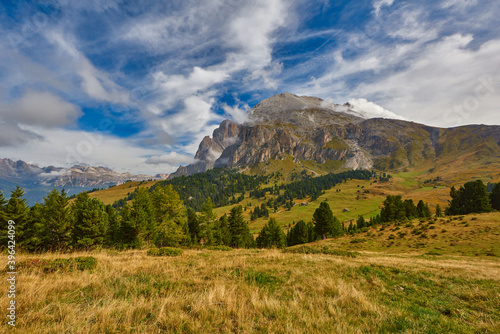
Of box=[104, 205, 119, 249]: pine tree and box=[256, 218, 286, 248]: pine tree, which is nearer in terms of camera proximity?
box=[104, 205, 119, 249]: pine tree

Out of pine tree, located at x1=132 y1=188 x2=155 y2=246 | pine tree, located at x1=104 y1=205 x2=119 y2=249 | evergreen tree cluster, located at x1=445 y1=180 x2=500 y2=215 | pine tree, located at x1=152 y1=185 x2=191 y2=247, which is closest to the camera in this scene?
pine tree, located at x1=152 y1=185 x2=191 y2=247

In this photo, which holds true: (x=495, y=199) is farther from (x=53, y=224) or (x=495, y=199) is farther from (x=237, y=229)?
(x=53, y=224)

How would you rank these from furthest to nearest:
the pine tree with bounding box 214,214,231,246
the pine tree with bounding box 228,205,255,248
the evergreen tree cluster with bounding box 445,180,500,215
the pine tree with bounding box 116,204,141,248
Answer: the evergreen tree cluster with bounding box 445,180,500,215, the pine tree with bounding box 228,205,255,248, the pine tree with bounding box 214,214,231,246, the pine tree with bounding box 116,204,141,248

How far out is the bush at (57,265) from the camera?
829 centimetres

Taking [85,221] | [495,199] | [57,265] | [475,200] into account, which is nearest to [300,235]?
[475,200]

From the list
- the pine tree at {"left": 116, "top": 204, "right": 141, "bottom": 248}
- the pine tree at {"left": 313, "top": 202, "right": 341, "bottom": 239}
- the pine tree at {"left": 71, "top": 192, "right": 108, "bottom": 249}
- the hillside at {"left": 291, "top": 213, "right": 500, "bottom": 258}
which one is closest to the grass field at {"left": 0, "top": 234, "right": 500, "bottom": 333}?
the hillside at {"left": 291, "top": 213, "right": 500, "bottom": 258}

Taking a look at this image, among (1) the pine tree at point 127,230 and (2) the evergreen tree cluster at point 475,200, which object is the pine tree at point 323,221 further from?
(1) the pine tree at point 127,230

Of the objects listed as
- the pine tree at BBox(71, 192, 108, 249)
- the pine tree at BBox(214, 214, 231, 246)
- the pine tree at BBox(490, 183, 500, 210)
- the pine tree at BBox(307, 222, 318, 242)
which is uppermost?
the pine tree at BBox(71, 192, 108, 249)

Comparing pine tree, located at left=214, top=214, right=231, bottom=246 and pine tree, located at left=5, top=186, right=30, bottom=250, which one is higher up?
pine tree, located at left=5, top=186, right=30, bottom=250

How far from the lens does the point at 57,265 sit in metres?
8.73

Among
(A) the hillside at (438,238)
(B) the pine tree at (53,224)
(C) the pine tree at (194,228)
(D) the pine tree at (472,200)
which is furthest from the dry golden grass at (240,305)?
(D) the pine tree at (472,200)

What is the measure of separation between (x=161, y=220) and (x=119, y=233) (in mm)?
9153

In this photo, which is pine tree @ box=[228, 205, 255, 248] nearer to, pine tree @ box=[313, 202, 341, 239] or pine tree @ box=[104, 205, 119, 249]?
pine tree @ box=[313, 202, 341, 239]

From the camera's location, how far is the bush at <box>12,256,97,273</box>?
27.2ft
